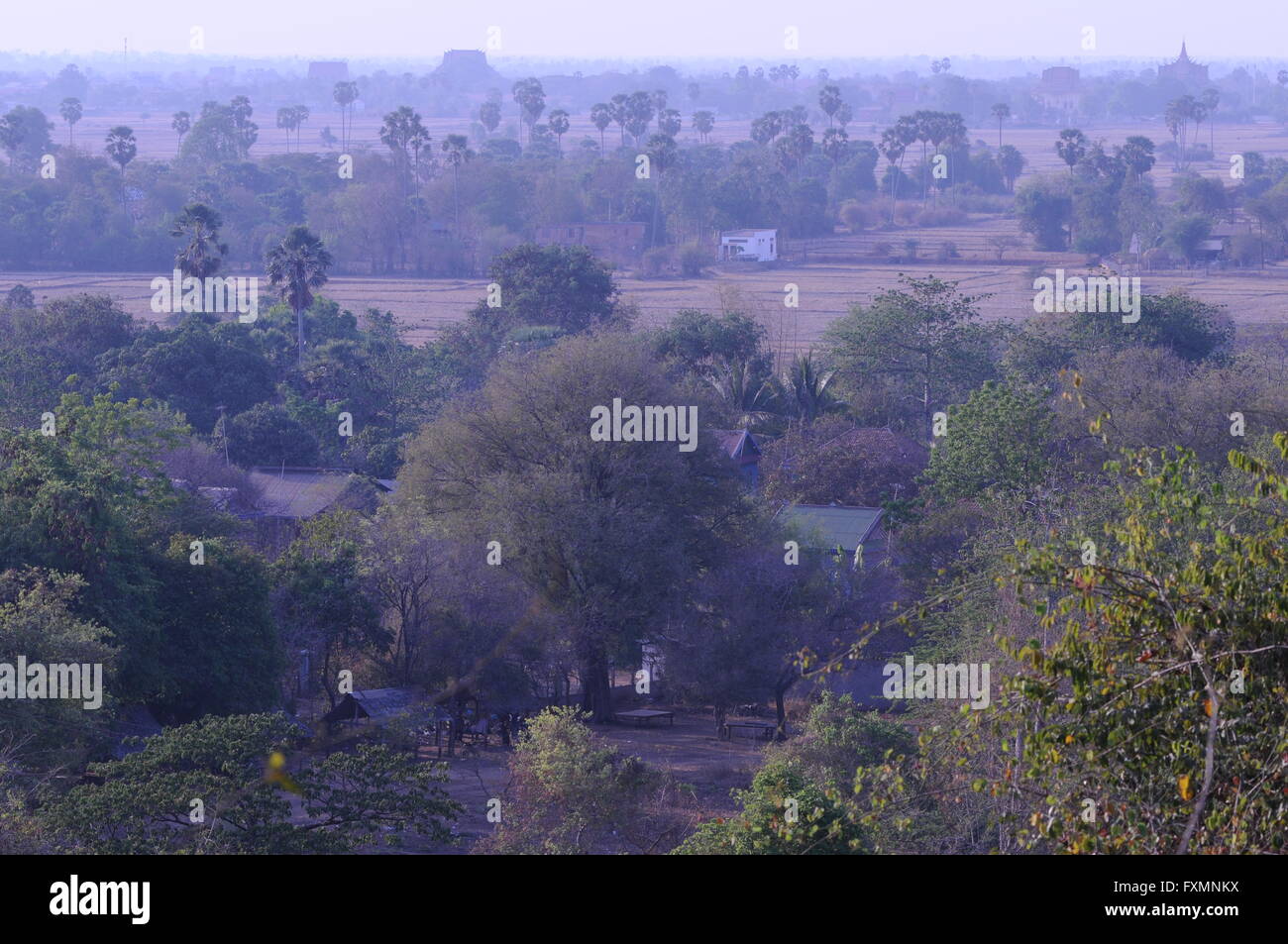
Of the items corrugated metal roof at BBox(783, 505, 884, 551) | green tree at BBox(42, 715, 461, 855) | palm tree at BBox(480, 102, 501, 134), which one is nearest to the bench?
corrugated metal roof at BBox(783, 505, 884, 551)

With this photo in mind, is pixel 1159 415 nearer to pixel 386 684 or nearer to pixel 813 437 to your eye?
pixel 813 437

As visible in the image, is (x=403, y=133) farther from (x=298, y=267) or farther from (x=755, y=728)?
(x=755, y=728)

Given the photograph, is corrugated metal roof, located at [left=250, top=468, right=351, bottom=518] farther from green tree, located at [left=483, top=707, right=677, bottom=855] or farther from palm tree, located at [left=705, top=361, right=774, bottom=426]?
green tree, located at [left=483, top=707, right=677, bottom=855]

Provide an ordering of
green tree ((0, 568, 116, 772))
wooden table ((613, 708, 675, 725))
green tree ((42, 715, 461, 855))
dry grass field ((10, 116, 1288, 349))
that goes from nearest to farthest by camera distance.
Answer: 1. green tree ((42, 715, 461, 855))
2. green tree ((0, 568, 116, 772))
3. wooden table ((613, 708, 675, 725))
4. dry grass field ((10, 116, 1288, 349))

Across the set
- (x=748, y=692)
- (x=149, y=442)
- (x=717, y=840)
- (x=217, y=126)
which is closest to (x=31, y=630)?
(x=149, y=442)

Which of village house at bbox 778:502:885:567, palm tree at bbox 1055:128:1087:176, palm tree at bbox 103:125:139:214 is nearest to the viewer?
village house at bbox 778:502:885:567

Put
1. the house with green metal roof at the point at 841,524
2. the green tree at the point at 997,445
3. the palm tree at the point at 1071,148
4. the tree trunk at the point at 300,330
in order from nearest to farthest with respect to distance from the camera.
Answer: the green tree at the point at 997,445 < the house with green metal roof at the point at 841,524 < the tree trunk at the point at 300,330 < the palm tree at the point at 1071,148

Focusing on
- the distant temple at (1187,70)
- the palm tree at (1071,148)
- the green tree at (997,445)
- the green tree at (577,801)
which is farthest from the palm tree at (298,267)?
the distant temple at (1187,70)

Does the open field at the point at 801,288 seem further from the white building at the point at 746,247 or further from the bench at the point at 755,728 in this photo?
the bench at the point at 755,728
